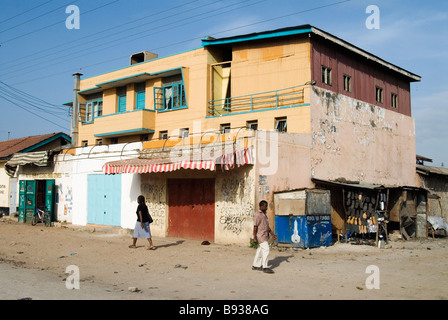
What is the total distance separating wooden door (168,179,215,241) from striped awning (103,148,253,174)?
1.63 m

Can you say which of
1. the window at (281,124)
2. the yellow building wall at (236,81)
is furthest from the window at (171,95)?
the window at (281,124)

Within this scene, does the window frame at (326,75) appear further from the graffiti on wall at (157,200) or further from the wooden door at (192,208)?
the graffiti on wall at (157,200)

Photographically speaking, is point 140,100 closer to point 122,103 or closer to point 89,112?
point 122,103

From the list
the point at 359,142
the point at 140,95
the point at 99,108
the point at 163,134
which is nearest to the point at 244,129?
the point at 359,142

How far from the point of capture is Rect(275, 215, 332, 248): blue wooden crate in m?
13.5

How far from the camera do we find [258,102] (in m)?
19.5

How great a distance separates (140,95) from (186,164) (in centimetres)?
1186

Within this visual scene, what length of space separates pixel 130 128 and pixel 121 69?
4.12 meters

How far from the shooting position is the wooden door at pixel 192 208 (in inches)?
613

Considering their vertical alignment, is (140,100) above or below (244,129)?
above

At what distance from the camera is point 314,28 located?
17.9 m

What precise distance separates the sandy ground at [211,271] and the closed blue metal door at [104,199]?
317cm

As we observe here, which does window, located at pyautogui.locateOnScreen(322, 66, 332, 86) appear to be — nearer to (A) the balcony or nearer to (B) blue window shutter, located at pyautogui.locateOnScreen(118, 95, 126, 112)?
(A) the balcony
